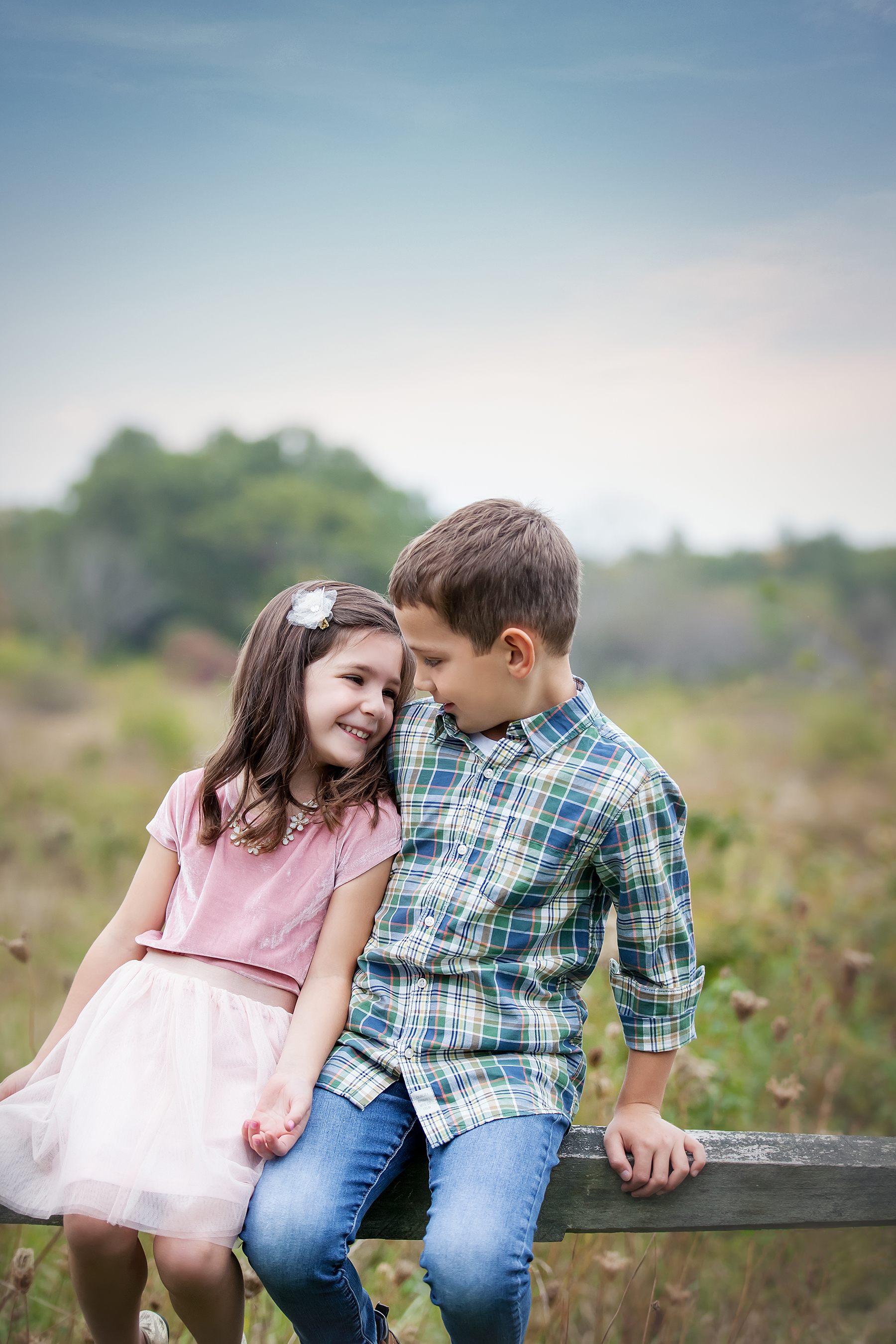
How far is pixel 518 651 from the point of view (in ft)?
5.20

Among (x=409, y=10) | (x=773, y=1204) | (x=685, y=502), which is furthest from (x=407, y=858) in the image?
(x=685, y=502)

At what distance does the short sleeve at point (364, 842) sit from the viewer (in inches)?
63.4

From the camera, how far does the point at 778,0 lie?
12.2 feet

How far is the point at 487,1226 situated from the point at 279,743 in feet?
2.62

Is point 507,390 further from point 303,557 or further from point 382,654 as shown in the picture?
point 382,654

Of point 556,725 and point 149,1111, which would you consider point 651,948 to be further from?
point 149,1111

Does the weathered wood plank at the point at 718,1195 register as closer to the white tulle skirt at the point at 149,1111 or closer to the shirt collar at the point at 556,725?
the white tulle skirt at the point at 149,1111

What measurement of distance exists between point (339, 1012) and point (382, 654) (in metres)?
0.59

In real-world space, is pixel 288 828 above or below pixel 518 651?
below

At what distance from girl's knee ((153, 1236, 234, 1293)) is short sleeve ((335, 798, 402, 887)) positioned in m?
0.54

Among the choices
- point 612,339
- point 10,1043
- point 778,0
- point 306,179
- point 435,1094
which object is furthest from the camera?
point 612,339

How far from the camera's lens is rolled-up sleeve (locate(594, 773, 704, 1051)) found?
1.49 m

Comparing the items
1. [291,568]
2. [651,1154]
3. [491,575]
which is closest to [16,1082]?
[651,1154]

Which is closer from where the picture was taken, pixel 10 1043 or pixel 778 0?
pixel 10 1043
